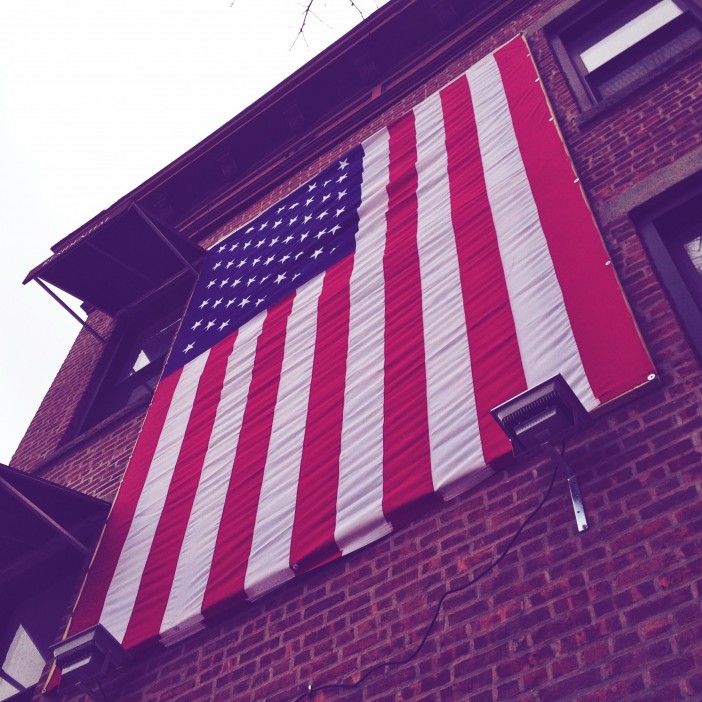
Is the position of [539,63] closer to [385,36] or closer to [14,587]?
[385,36]

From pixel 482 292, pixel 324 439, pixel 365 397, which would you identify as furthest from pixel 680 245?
pixel 324 439

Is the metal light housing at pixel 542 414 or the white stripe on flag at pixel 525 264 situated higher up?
the white stripe on flag at pixel 525 264

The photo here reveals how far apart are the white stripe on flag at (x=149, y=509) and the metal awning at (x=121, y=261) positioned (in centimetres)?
228

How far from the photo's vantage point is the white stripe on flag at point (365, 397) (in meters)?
4.27

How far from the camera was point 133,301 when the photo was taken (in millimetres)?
9523

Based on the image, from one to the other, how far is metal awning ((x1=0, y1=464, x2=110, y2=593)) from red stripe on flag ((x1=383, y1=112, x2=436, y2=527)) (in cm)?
277

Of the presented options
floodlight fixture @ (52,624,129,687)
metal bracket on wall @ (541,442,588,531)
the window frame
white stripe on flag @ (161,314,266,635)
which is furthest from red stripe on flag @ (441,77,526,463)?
floodlight fixture @ (52,624,129,687)

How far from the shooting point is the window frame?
4262mm

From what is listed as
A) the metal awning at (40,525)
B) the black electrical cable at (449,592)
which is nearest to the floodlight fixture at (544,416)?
the black electrical cable at (449,592)

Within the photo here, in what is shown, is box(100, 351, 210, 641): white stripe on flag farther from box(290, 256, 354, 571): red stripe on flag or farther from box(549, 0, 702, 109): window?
box(549, 0, 702, 109): window

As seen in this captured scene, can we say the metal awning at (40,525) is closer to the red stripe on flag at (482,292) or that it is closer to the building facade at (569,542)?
the building facade at (569,542)

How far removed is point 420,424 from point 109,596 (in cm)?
258

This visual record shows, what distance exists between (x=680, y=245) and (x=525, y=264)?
969 millimetres

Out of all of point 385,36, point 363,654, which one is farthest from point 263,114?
point 363,654
